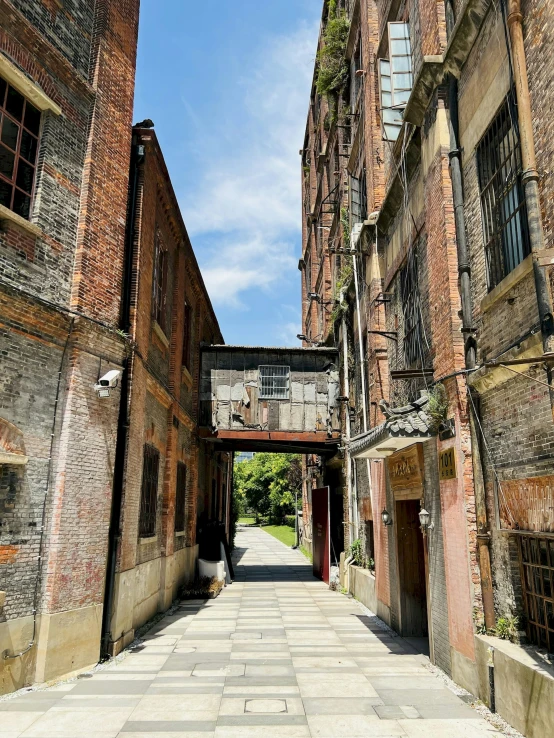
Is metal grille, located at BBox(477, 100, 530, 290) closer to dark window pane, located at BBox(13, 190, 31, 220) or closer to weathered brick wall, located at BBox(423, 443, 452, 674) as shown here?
weathered brick wall, located at BBox(423, 443, 452, 674)

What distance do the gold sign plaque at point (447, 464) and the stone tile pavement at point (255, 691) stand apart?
257 cm

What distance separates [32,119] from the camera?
26.7 feet

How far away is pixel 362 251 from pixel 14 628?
10326mm

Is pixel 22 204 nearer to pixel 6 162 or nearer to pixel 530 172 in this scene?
pixel 6 162

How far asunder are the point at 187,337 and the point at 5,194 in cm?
870

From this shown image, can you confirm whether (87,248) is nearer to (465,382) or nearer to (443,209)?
(443,209)

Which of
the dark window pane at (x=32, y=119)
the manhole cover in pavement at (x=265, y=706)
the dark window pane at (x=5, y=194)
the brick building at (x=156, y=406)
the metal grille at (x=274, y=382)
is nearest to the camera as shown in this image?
the manhole cover in pavement at (x=265, y=706)

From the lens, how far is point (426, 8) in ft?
28.8

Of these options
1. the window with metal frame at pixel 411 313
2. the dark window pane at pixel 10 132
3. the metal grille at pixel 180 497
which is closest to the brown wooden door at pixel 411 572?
the window with metal frame at pixel 411 313

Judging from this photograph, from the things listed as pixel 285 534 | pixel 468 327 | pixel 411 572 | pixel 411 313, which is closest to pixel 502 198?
pixel 468 327

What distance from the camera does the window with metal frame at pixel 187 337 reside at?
15.6 meters

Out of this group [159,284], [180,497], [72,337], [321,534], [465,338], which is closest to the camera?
[465,338]

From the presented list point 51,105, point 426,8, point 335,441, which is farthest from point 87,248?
point 335,441

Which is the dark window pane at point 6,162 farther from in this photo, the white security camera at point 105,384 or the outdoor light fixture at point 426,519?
the outdoor light fixture at point 426,519
